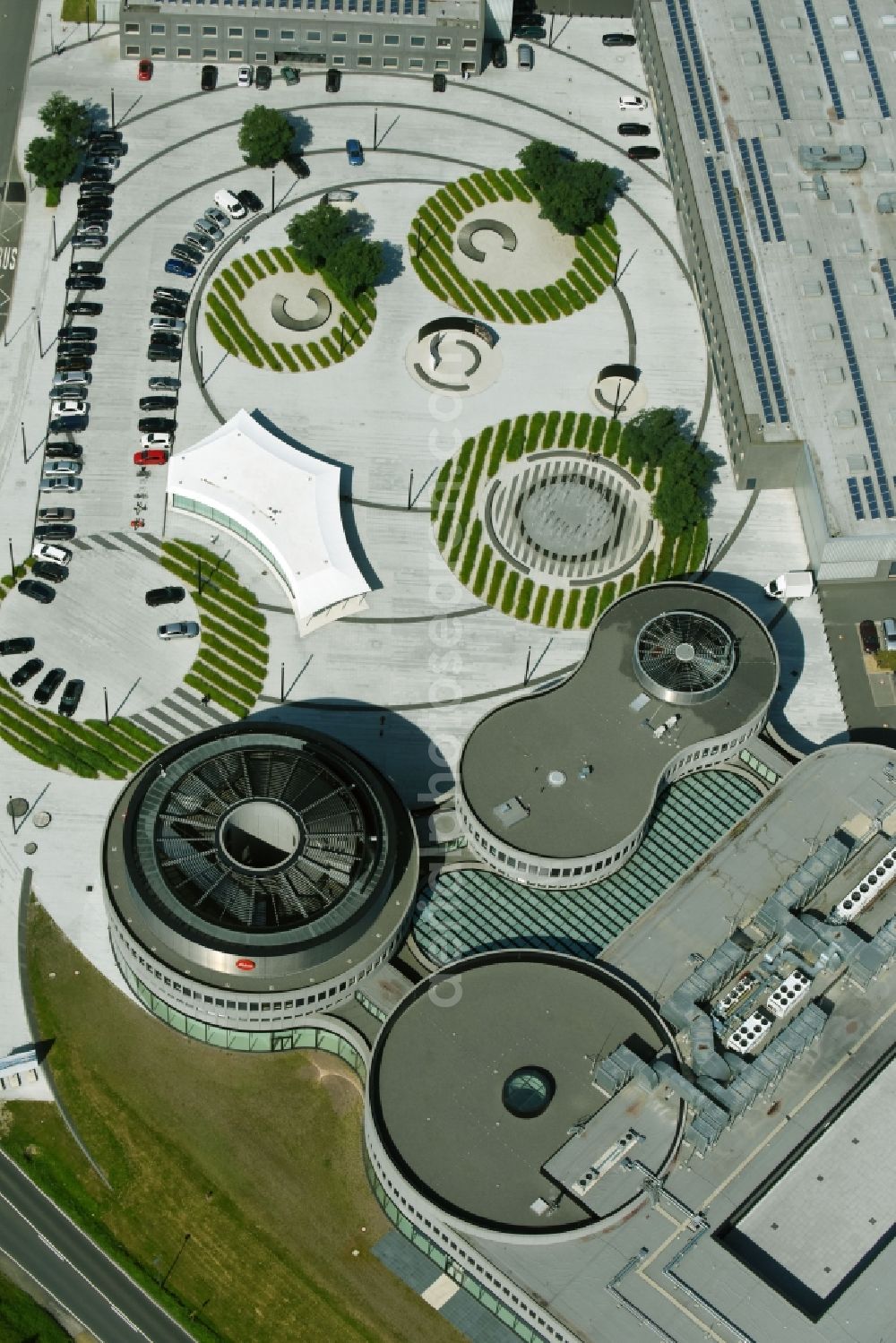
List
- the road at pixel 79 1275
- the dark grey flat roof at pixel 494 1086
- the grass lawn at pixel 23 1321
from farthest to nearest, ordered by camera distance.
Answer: the road at pixel 79 1275, the grass lawn at pixel 23 1321, the dark grey flat roof at pixel 494 1086

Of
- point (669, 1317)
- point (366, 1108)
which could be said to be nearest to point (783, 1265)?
point (669, 1317)

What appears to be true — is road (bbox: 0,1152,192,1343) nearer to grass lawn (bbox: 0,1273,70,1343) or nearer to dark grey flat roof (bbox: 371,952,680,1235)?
grass lawn (bbox: 0,1273,70,1343)

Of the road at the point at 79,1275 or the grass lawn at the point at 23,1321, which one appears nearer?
the grass lawn at the point at 23,1321

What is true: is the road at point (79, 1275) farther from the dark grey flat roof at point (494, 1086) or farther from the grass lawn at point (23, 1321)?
the dark grey flat roof at point (494, 1086)

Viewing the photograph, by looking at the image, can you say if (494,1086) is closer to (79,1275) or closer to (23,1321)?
(79,1275)

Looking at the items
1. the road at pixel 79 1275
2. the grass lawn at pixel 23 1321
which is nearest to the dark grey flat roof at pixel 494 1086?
the road at pixel 79 1275

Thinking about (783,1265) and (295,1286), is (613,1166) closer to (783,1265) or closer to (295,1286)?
(783,1265)

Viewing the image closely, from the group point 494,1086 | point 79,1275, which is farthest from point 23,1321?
point 494,1086
